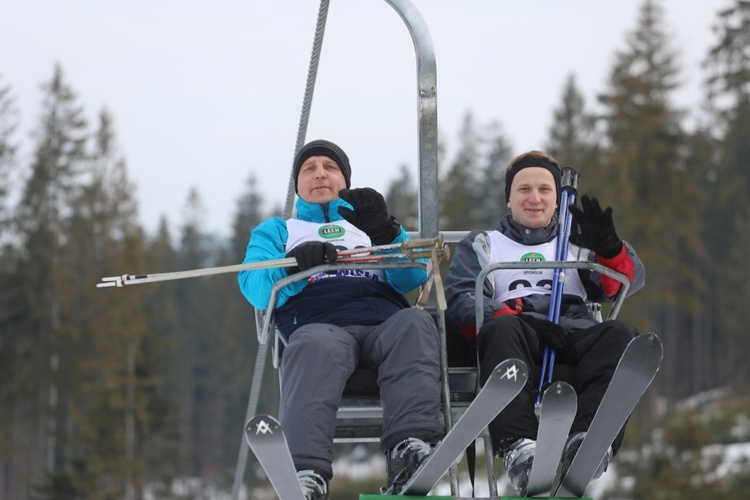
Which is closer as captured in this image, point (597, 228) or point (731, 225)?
point (597, 228)

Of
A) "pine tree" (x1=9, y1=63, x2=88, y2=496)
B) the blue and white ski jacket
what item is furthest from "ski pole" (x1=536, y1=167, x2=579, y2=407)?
"pine tree" (x1=9, y1=63, x2=88, y2=496)

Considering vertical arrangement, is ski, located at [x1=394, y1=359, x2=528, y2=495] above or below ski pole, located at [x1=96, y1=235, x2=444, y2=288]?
below

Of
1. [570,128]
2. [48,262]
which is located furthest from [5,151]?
[570,128]

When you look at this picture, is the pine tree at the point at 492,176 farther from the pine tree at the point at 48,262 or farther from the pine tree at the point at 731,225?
the pine tree at the point at 48,262

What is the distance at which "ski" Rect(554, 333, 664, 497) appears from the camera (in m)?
4.41

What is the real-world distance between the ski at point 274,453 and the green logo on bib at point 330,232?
1633mm

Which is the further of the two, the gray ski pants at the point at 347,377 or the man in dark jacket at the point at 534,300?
the man in dark jacket at the point at 534,300

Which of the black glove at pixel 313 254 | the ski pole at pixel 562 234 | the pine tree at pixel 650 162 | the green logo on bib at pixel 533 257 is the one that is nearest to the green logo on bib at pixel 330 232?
the black glove at pixel 313 254

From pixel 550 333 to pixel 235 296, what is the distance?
200 ft

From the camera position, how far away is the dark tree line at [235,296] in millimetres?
40188

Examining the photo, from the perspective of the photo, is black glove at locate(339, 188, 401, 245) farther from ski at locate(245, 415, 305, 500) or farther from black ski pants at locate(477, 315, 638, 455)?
ski at locate(245, 415, 305, 500)

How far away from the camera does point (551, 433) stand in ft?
14.3

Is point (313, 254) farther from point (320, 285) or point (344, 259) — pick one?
point (320, 285)

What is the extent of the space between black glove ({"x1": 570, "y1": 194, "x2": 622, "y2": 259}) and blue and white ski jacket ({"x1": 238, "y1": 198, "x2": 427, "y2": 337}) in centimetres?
78
